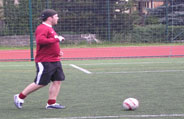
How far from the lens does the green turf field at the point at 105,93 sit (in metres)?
5.75

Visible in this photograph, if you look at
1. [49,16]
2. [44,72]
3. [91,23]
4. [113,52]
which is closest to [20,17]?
[91,23]

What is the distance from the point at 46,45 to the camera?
617cm

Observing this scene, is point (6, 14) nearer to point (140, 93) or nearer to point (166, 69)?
point (166, 69)

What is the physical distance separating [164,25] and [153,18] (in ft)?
7.66

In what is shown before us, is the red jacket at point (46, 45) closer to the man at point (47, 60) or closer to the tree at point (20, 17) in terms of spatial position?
the man at point (47, 60)

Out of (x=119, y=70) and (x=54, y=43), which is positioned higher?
(x=54, y=43)

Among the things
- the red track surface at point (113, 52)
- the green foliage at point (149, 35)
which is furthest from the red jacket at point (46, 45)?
the green foliage at point (149, 35)

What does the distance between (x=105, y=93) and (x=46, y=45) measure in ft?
6.23

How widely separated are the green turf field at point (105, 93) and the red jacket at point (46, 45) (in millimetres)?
771

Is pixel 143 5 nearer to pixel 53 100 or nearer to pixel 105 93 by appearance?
pixel 105 93

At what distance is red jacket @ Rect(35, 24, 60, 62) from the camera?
6031 millimetres

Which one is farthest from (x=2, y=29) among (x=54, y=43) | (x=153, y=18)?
(x=54, y=43)

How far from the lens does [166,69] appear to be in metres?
11.2

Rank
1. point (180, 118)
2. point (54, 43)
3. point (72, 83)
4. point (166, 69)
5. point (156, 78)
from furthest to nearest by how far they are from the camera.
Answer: point (166, 69) < point (156, 78) < point (72, 83) < point (54, 43) < point (180, 118)
